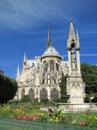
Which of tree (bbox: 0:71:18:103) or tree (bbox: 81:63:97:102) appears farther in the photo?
tree (bbox: 81:63:97:102)

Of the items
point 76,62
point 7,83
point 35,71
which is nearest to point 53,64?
point 35,71

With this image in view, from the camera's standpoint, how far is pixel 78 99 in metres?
19.9

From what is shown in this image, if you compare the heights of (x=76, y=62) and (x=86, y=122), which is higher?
(x=76, y=62)

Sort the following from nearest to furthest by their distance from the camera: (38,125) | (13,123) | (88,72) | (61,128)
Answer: (61,128) → (38,125) → (13,123) → (88,72)

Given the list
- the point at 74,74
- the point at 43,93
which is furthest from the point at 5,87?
the point at 43,93

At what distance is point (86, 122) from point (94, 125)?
0.32 metres

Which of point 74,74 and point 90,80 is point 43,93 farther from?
point 74,74

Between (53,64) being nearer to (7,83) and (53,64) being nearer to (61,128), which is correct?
(7,83)

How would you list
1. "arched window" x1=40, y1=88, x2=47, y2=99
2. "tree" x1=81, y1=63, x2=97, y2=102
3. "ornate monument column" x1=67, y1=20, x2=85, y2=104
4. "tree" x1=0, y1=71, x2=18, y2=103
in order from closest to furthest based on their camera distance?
"ornate monument column" x1=67, y1=20, x2=85, y2=104
"tree" x1=0, y1=71, x2=18, y2=103
"tree" x1=81, y1=63, x2=97, y2=102
"arched window" x1=40, y1=88, x2=47, y2=99

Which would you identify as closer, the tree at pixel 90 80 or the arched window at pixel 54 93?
the tree at pixel 90 80

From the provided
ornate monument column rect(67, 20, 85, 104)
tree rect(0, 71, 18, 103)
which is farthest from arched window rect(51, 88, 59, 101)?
ornate monument column rect(67, 20, 85, 104)

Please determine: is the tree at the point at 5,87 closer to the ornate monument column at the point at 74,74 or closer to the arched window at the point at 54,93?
the ornate monument column at the point at 74,74

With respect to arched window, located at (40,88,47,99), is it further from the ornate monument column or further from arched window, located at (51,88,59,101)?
the ornate monument column

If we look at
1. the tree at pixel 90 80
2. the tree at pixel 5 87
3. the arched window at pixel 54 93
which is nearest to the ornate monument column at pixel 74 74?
the tree at pixel 5 87
